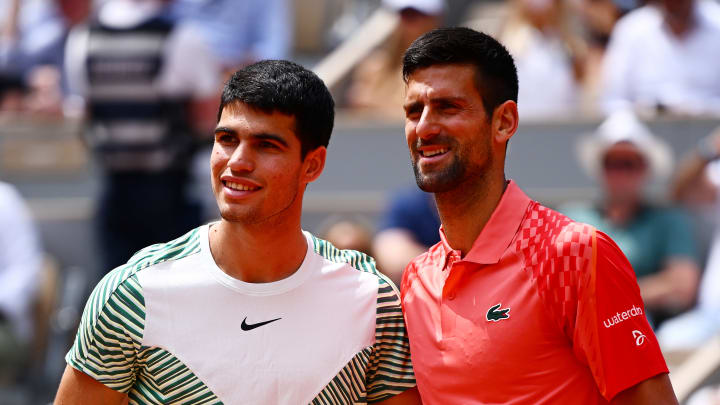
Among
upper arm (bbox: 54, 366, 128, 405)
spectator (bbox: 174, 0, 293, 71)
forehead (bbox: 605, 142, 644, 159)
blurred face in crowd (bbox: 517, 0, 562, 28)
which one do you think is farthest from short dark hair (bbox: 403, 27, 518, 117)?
spectator (bbox: 174, 0, 293, 71)

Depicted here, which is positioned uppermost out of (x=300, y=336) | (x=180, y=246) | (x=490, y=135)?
(x=490, y=135)

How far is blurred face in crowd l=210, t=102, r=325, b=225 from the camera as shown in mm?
3199

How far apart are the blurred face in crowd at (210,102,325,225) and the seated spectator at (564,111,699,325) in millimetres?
3461

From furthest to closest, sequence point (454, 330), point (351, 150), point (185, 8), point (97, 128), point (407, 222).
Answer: point (185, 8), point (351, 150), point (97, 128), point (407, 222), point (454, 330)

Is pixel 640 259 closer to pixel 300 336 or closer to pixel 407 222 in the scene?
pixel 407 222

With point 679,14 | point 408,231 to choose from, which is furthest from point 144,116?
point 679,14

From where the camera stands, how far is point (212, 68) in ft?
23.0

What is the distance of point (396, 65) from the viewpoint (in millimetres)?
7812

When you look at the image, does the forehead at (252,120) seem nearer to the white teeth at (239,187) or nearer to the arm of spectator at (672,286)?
the white teeth at (239,187)

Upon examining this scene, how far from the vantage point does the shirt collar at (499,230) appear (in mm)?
3316

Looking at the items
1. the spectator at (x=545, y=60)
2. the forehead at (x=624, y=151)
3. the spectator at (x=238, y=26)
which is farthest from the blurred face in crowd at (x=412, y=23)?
the forehead at (x=624, y=151)

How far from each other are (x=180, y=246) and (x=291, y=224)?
327mm

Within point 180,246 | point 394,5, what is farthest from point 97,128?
point 180,246

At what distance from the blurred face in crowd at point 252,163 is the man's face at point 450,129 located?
0.38 metres
